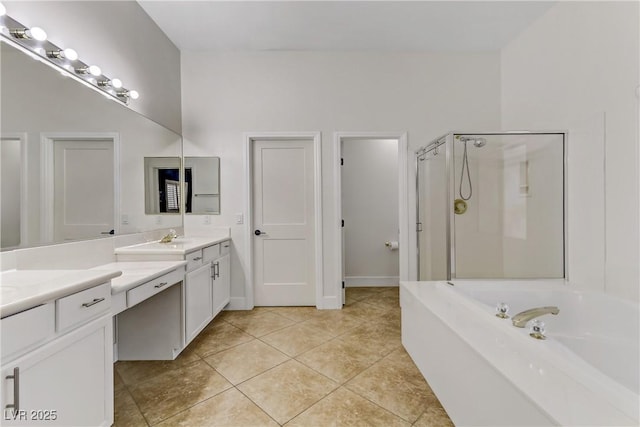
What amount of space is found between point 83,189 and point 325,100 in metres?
2.33

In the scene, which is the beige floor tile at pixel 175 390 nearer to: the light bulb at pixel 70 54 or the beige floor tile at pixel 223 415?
the beige floor tile at pixel 223 415

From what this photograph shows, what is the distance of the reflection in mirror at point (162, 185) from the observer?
7.36 ft

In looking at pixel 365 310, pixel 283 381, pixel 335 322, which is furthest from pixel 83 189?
pixel 365 310

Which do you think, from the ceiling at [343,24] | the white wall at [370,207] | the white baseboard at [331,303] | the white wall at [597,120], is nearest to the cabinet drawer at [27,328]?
the white baseboard at [331,303]

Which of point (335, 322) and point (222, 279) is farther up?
point (222, 279)

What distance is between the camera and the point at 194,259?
6.92 feet

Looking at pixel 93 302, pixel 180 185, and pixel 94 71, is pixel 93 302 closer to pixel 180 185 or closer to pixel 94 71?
pixel 94 71

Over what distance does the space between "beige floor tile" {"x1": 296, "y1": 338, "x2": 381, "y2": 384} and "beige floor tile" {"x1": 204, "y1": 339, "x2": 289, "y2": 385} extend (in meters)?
0.22

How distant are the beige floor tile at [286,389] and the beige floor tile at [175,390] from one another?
21cm

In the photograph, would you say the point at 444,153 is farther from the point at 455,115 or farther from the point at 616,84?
the point at 616,84

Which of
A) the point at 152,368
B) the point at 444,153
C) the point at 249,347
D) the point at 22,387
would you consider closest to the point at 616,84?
the point at 444,153

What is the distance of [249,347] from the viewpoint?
6.97 ft

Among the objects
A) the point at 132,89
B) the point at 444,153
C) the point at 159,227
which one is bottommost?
the point at 159,227

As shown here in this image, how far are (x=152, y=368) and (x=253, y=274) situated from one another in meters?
1.27
